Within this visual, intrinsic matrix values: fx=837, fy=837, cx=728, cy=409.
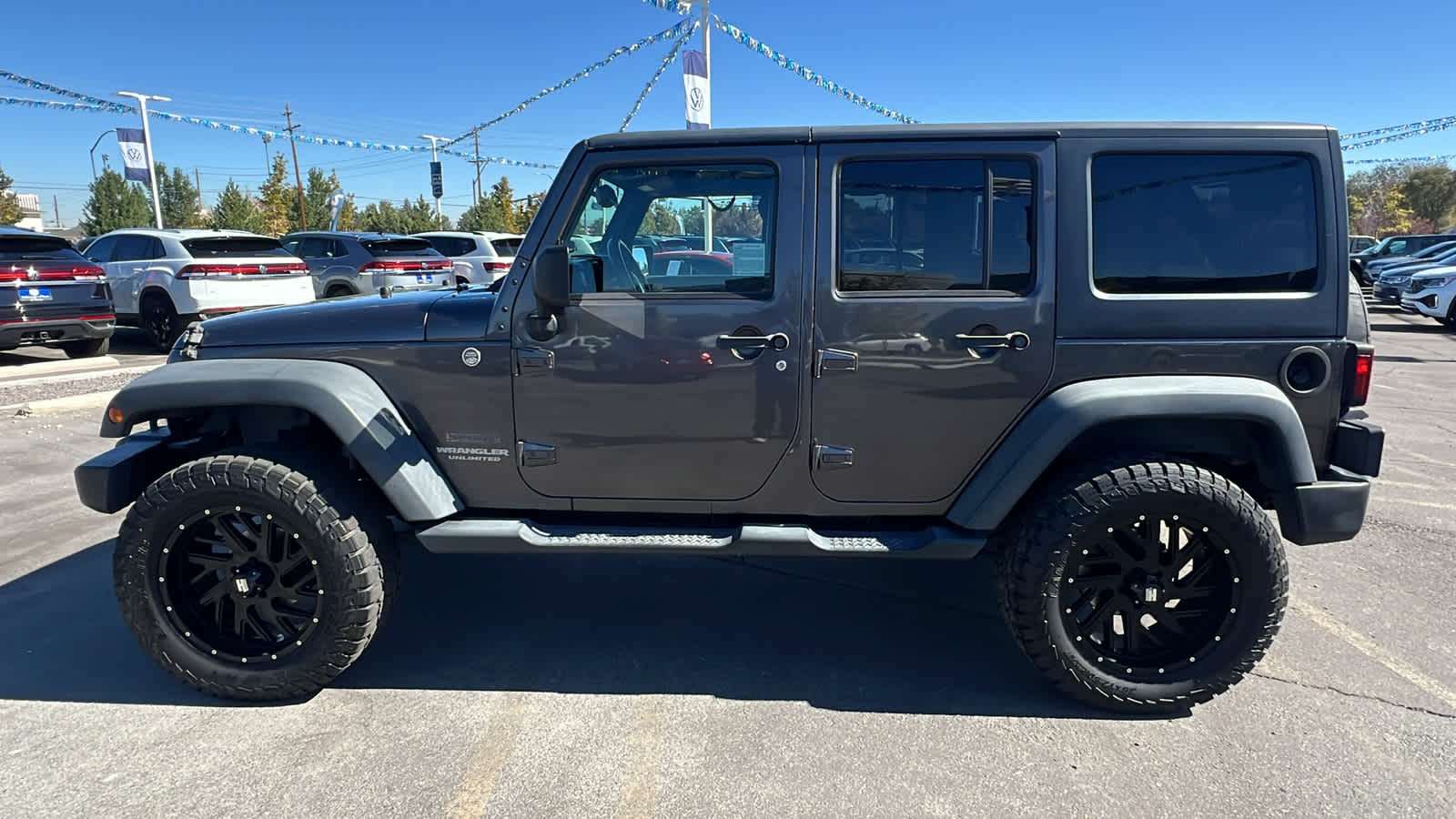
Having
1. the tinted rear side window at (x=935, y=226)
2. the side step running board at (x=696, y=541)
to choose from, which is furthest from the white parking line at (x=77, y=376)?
the tinted rear side window at (x=935, y=226)

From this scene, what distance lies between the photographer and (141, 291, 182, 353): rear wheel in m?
11.4

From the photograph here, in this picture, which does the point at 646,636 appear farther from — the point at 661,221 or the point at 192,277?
the point at 192,277

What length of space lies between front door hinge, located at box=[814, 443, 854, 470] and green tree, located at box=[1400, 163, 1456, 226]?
63.1 meters

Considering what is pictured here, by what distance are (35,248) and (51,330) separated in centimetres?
97

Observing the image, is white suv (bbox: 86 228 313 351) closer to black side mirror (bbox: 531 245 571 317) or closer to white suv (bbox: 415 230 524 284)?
white suv (bbox: 415 230 524 284)

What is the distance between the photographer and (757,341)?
110 inches

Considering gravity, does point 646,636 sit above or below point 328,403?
below

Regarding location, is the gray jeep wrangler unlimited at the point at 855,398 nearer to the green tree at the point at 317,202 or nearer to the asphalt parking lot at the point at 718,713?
the asphalt parking lot at the point at 718,713

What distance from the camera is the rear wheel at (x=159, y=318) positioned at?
37.4ft

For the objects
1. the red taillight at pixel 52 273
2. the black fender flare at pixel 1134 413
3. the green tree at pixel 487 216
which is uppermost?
the green tree at pixel 487 216

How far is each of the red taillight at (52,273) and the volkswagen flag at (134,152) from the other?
15.8 m

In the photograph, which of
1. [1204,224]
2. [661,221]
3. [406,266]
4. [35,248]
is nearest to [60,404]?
[35,248]

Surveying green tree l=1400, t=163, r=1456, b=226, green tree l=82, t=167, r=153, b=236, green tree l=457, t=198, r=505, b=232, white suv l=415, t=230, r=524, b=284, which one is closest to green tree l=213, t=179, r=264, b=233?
green tree l=82, t=167, r=153, b=236

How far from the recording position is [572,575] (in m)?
4.09
